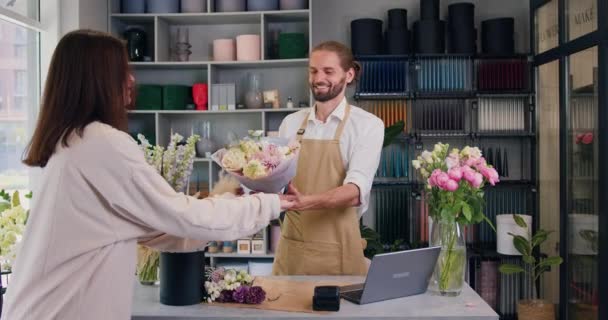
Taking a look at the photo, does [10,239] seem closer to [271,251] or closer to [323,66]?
[323,66]

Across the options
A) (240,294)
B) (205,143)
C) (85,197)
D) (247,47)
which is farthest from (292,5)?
(85,197)

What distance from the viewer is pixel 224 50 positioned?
496 cm

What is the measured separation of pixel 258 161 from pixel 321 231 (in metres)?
0.90

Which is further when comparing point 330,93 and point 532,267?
point 532,267

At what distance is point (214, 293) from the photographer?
2010 mm

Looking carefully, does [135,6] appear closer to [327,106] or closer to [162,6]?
[162,6]

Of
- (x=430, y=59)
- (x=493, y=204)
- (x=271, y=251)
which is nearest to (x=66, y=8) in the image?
(x=271, y=251)

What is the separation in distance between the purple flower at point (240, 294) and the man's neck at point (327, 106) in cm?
114

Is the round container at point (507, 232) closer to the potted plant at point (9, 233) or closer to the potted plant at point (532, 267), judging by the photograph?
the potted plant at point (532, 267)

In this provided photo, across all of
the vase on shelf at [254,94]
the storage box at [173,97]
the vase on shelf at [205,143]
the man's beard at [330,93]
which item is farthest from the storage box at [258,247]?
the man's beard at [330,93]

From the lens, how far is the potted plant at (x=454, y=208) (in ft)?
6.91

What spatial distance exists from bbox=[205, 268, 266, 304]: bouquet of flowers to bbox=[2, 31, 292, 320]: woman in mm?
396

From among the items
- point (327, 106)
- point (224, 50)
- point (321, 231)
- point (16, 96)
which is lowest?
point (321, 231)

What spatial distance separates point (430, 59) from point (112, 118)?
3.57 meters
